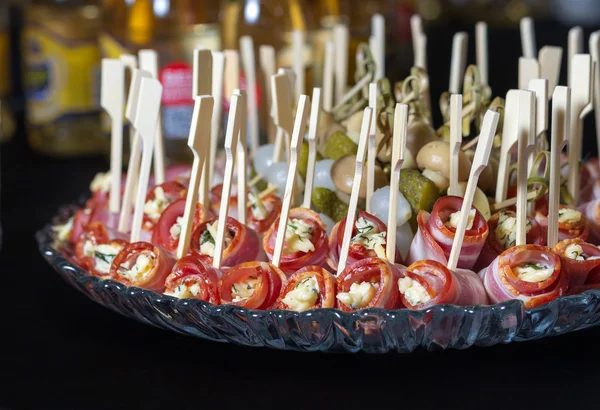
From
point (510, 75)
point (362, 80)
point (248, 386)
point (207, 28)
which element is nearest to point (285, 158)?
point (362, 80)

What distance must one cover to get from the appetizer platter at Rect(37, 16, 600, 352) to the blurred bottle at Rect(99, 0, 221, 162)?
59cm

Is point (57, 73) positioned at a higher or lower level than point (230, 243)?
higher

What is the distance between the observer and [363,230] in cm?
81

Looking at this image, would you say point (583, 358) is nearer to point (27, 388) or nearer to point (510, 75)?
point (27, 388)

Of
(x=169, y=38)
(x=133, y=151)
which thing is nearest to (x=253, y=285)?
(x=133, y=151)

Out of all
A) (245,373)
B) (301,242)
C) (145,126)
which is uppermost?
(145,126)

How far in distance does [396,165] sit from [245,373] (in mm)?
225

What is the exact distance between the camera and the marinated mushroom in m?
0.89

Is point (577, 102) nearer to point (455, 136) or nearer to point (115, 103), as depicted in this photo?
point (455, 136)

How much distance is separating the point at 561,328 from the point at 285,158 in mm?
416

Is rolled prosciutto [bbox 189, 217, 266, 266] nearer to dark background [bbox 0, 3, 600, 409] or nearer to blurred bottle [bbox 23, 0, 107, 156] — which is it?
dark background [bbox 0, 3, 600, 409]

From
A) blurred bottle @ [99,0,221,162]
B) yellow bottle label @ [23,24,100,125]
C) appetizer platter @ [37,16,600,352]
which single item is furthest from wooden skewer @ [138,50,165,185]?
yellow bottle label @ [23,24,100,125]

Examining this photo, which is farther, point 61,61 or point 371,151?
point 61,61

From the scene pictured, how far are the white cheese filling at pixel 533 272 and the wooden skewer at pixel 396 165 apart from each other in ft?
0.36
